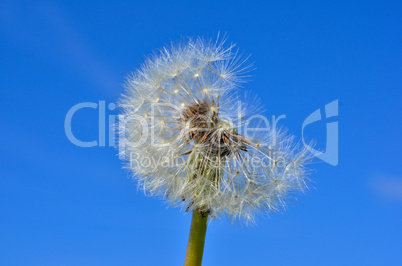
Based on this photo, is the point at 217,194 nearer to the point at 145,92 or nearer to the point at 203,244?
the point at 203,244

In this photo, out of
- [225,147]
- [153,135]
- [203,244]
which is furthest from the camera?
[153,135]

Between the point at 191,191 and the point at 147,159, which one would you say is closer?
the point at 191,191

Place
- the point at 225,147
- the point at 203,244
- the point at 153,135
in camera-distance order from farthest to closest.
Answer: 1. the point at 153,135
2. the point at 225,147
3. the point at 203,244

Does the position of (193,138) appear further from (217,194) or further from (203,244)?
(203,244)

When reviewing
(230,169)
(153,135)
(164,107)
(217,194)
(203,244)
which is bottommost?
(203,244)

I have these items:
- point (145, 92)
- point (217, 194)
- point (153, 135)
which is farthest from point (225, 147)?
point (145, 92)

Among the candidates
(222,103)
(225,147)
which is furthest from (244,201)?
(222,103)

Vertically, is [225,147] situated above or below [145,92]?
below
